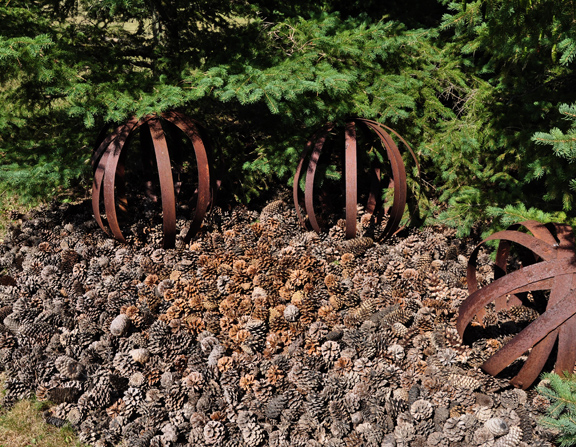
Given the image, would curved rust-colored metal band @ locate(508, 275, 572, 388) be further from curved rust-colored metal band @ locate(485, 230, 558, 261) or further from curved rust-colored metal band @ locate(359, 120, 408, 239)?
curved rust-colored metal band @ locate(359, 120, 408, 239)

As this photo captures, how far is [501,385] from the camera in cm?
294

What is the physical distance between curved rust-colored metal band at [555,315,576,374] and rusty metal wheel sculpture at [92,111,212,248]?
3.02 metres

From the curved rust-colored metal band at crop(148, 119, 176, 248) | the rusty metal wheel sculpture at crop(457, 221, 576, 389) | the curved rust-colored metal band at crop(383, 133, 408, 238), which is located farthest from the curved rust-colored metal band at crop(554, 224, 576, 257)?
the curved rust-colored metal band at crop(148, 119, 176, 248)

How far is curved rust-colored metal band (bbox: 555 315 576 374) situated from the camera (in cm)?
260

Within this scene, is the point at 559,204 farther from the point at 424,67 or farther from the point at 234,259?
the point at 234,259

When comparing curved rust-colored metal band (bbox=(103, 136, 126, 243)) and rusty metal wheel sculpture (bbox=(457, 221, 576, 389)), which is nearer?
rusty metal wheel sculpture (bbox=(457, 221, 576, 389))

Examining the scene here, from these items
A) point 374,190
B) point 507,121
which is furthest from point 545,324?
point 374,190

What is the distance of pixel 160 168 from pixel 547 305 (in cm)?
322

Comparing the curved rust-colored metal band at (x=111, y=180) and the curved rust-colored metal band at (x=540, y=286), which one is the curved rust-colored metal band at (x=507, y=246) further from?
the curved rust-colored metal band at (x=111, y=180)

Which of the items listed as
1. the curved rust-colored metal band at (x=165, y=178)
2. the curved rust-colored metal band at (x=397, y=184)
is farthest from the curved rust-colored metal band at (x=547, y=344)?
the curved rust-colored metal band at (x=165, y=178)

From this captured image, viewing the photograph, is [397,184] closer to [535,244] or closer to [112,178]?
[535,244]

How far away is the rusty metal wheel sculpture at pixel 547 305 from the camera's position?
261 centimetres

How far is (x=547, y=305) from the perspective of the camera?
2.76 meters

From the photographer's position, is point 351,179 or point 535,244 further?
point 351,179
